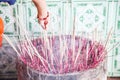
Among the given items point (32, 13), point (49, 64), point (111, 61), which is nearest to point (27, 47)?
point (49, 64)

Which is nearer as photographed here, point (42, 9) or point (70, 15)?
point (42, 9)

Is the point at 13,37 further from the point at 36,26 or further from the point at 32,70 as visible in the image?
the point at 32,70

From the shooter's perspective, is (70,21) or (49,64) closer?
(49,64)

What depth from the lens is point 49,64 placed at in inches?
17.5

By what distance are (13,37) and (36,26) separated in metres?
0.06

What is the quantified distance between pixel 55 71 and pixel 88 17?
0.24 metres

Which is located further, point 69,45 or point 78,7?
point 78,7

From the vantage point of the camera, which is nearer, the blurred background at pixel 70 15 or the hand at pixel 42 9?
the hand at pixel 42 9

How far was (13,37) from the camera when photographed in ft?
2.10

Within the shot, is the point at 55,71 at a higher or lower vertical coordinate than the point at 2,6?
lower

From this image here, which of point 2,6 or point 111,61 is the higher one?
point 2,6

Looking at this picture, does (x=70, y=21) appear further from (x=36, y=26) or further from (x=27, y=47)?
(x=27, y=47)

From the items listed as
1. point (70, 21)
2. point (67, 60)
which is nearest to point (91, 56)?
point (67, 60)

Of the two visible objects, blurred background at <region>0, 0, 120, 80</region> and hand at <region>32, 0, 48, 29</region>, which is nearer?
hand at <region>32, 0, 48, 29</region>
